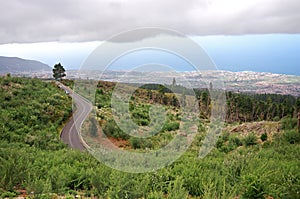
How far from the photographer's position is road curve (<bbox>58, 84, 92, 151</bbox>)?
24.2m

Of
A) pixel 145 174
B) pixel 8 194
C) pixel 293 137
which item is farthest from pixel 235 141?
pixel 8 194

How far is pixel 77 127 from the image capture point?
27750mm

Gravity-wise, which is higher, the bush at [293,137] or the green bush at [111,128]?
the green bush at [111,128]

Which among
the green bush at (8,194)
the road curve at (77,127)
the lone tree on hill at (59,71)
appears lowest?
the road curve at (77,127)

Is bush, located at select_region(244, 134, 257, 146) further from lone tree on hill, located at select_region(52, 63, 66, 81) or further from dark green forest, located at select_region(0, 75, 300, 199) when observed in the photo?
lone tree on hill, located at select_region(52, 63, 66, 81)

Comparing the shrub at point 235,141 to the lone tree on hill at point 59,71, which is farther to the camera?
the lone tree on hill at point 59,71

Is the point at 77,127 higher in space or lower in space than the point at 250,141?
higher

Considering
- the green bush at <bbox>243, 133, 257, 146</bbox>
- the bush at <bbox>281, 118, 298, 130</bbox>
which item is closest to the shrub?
the green bush at <bbox>243, 133, 257, 146</bbox>

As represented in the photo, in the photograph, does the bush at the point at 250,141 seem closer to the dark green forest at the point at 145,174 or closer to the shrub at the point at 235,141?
the dark green forest at the point at 145,174

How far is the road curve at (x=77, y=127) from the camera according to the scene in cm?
2420

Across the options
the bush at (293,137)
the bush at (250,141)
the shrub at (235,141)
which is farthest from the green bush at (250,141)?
the bush at (293,137)

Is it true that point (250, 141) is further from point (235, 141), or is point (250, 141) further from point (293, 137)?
point (293, 137)

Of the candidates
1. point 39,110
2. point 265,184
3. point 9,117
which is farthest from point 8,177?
point 39,110

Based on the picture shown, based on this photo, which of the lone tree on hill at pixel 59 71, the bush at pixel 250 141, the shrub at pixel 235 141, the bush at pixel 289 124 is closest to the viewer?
the bush at pixel 250 141
